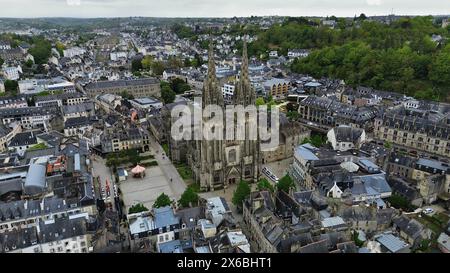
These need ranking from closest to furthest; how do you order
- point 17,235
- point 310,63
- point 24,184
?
point 17,235 < point 24,184 < point 310,63

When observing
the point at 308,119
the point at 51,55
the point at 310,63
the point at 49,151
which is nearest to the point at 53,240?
the point at 49,151

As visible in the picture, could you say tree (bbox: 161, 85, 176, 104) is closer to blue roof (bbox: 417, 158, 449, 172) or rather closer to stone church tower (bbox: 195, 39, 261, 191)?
stone church tower (bbox: 195, 39, 261, 191)

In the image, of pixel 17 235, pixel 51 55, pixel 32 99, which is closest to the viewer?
pixel 17 235

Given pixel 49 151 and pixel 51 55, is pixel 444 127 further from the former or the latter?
pixel 51 55

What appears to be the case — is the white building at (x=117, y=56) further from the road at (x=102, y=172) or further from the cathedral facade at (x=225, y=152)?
the cathedral facade at (x=225, y=152)

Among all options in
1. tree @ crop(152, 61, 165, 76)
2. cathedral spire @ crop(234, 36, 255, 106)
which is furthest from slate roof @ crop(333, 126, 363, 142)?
tree @ crop(152, 61, 165, 76)

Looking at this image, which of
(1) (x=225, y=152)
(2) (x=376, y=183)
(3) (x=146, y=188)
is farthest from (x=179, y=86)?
(2) (x=376, y=183)
